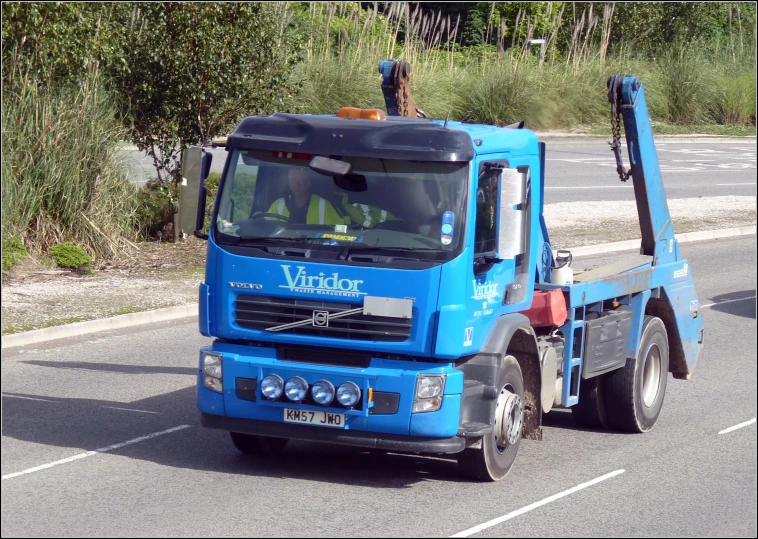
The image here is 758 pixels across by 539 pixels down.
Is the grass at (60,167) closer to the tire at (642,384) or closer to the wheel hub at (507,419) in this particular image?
the tire at (642,384)

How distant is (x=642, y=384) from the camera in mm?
9672

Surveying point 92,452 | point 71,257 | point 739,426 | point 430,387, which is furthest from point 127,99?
point 430,387

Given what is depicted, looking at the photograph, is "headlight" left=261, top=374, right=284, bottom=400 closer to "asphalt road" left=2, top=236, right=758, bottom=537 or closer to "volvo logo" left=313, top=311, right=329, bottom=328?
"volvo logo" left=313, top=311, right=329, bottom=328

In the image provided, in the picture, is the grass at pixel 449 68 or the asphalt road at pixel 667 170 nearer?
the grass at pixel 449 68

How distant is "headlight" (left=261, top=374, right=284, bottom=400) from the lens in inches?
287

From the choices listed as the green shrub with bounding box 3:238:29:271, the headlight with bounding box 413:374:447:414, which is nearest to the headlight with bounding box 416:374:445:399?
the headlight with bounding box 413:374:447:414

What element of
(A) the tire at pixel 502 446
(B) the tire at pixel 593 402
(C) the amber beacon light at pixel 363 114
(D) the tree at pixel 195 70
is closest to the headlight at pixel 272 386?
(A) the tire at pixel 502 446

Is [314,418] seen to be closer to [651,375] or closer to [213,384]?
[213,384]

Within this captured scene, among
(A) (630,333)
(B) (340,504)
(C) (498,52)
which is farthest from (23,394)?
(C) (498,52)

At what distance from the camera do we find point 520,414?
309 inches

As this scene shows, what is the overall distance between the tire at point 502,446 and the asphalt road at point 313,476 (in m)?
0.10

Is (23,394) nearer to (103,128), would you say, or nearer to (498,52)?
(103,128)

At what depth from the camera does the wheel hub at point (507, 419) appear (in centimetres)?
760

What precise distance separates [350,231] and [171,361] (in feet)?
15.8
